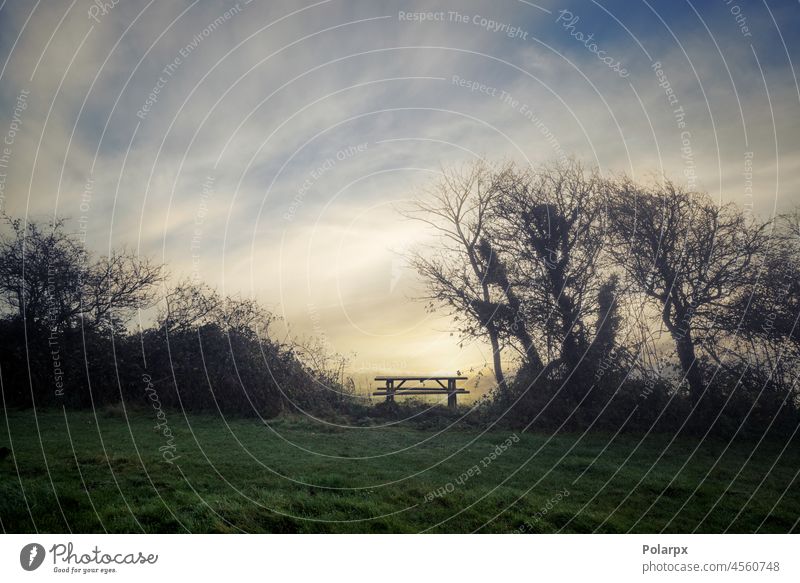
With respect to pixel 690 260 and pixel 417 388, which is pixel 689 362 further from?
pixel 417 388

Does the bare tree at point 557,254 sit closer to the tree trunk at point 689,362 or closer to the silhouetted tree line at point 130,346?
the tree trunk at point 689,362

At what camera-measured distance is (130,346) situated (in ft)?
64.3

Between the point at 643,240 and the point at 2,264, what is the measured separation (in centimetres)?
2320

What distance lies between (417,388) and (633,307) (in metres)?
8.41

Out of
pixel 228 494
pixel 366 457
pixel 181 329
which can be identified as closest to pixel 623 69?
pixel 366 457

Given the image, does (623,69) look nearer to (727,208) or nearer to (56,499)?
(727,208)

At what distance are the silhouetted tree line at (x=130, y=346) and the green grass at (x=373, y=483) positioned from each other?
135 inches

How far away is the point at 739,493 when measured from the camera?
10.5 metres

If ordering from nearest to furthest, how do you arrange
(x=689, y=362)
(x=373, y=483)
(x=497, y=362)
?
(x=373, y=483) < (x=689, y=362) < (x=497, y=362)

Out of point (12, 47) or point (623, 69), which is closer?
point (12, 47)

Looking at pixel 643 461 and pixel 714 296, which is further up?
pixel 714 296

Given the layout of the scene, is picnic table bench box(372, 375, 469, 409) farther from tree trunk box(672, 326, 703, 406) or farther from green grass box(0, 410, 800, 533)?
tree trunk box(672, 326, 703, 406)

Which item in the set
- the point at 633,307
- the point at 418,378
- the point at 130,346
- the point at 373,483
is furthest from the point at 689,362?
the point at 130,346

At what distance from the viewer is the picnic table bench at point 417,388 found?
19.4 meters
